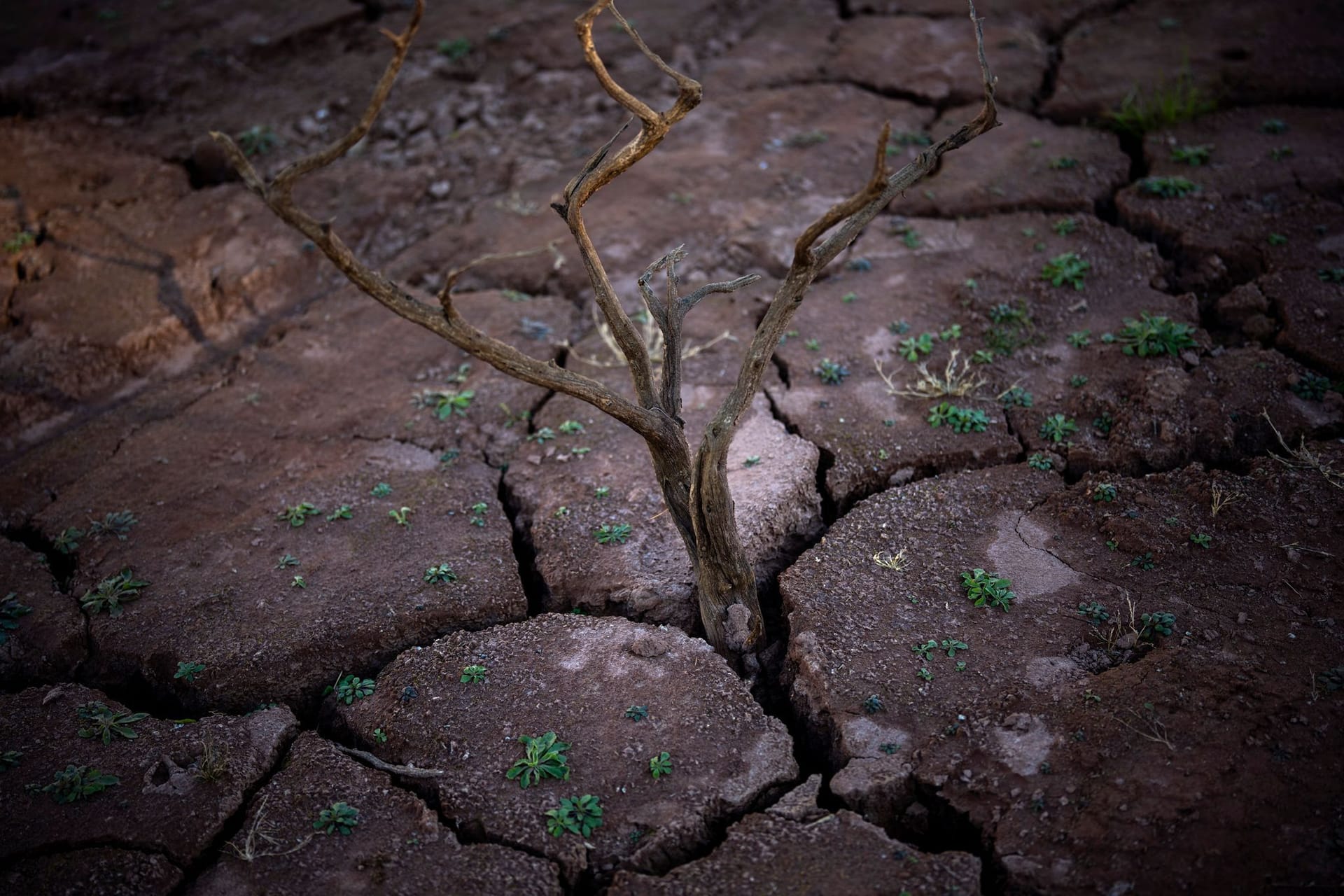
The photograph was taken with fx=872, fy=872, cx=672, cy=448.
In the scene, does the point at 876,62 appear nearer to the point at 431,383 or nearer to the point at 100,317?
the point at 431,383

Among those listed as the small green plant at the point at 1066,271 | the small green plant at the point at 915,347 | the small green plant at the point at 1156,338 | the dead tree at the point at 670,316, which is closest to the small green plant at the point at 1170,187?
the small green plant at the point at 1066,271

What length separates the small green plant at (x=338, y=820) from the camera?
2.39m

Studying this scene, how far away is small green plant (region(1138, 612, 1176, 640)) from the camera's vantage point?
2.70 meters

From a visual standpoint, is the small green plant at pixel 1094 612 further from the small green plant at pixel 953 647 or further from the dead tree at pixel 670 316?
the dead tree at pixel 670 316

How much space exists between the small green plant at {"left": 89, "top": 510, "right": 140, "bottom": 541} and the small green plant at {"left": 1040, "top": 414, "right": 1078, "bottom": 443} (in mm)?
3664

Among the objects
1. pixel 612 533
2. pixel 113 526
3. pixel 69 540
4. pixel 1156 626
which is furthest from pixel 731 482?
Result: pixel 69 540

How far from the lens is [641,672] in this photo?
2.77 meters

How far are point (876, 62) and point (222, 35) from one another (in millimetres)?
4807

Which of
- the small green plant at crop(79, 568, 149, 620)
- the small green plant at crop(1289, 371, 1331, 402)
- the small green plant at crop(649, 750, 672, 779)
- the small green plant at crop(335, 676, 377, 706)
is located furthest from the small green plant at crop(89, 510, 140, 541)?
the small green plant at crop(1289, 371, 1331, 402)

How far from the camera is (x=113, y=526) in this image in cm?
345

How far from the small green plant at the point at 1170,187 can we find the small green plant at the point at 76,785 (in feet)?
17.0

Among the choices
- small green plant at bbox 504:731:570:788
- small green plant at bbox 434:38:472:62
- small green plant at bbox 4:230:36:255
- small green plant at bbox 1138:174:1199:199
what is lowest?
small green plant at bbox 504:731:570:788

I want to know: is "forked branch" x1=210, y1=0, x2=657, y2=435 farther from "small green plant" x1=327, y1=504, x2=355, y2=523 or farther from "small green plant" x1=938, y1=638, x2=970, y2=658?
"small green plant" x1=327, y1=504, x2=355, y2=523

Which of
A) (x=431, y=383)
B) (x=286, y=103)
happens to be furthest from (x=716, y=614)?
(x=286, y=103)
